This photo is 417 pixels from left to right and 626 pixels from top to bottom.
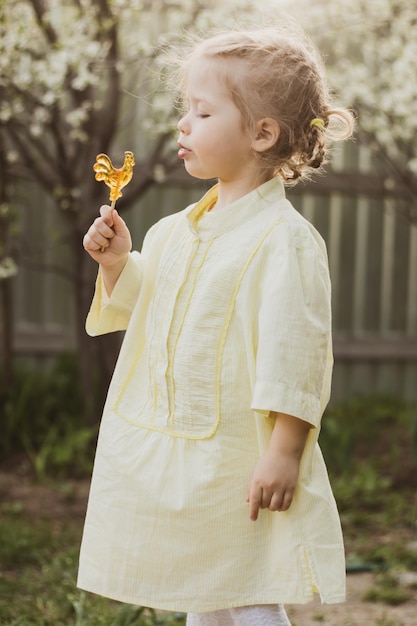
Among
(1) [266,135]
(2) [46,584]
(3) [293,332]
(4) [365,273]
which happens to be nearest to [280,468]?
(3) [293,332]

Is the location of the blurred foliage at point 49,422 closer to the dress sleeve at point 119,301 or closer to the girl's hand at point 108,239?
the dress sleeve at point 119,301

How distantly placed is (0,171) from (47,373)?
1.45 meters

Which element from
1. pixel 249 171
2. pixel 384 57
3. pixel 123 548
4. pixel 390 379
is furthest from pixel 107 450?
pixel 390 379

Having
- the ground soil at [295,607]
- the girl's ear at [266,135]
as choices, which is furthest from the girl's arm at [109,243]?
the ground soil at [295,607]

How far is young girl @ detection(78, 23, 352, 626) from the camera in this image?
181 centimetres

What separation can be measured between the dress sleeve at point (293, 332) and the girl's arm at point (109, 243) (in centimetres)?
33

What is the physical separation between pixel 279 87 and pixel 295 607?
71.2 inches

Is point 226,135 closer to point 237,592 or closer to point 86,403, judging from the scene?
point 237,592

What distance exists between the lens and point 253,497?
1.81 m

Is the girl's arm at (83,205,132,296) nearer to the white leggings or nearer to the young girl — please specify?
the young girl

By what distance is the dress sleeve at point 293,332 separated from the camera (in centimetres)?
178

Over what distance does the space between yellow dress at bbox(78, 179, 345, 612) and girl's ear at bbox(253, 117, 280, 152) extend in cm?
9

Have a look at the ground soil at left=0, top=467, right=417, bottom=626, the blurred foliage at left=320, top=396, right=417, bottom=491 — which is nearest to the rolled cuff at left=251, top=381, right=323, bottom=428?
the ground soil at left=0, top=467, right=417, bottom=626

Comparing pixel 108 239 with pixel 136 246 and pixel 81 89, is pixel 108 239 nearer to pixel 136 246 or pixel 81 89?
pixel 81 89
